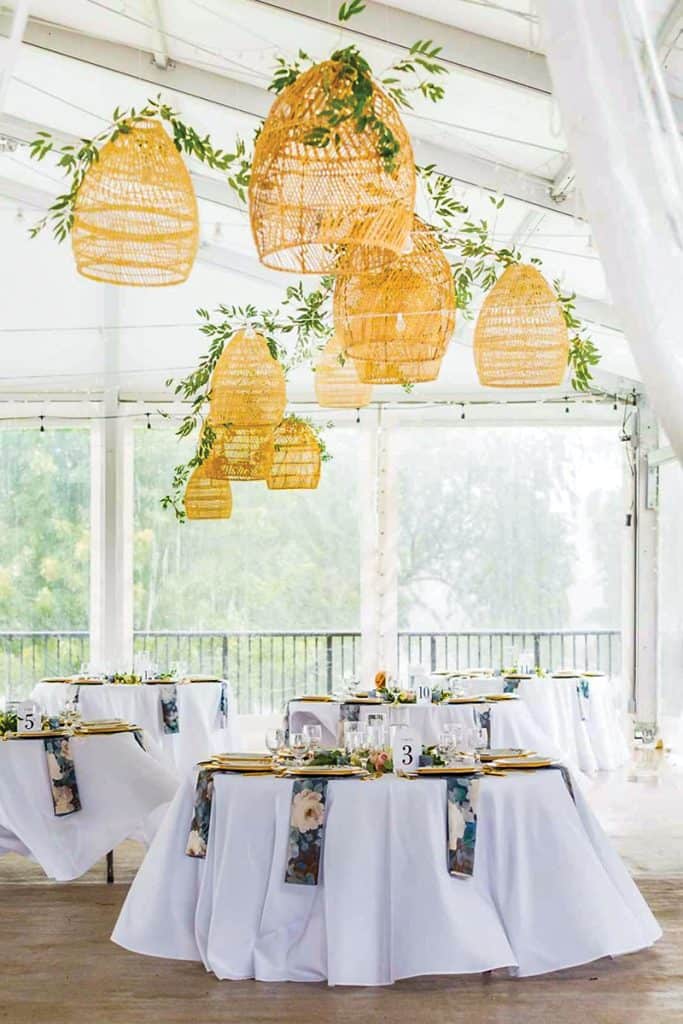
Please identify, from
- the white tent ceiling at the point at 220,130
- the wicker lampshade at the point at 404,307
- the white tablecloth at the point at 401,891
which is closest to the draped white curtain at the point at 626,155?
the white tent ceiling at the point at 220,130

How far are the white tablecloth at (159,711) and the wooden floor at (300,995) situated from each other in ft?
12.0

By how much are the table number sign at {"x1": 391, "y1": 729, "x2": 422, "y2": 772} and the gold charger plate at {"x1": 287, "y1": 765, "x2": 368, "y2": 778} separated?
12cm

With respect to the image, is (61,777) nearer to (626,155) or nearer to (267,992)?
(267,992)

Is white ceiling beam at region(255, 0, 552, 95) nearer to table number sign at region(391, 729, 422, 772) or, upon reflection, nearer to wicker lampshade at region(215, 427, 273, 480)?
wicker lampshade at region(215, 427, 273, 480)

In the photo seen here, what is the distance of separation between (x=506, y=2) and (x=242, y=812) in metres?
3.38

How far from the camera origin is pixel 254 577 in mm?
12438

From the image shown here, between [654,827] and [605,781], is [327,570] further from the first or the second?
[654,827]

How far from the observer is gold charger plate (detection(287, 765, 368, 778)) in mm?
4918

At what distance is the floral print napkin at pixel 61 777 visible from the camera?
6.25m

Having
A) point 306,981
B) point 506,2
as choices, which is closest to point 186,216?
point 506,2

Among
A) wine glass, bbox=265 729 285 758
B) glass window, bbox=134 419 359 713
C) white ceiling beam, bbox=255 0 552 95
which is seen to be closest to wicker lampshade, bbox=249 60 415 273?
wine glass, bbox=265 729 285 758

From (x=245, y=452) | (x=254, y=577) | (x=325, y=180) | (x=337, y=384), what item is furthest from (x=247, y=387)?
(x=254, y=577)

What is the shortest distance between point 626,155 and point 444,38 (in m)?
3.32

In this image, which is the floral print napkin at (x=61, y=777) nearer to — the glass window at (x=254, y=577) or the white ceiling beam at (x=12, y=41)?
the white ceiling beam at (x=12, y=41)
